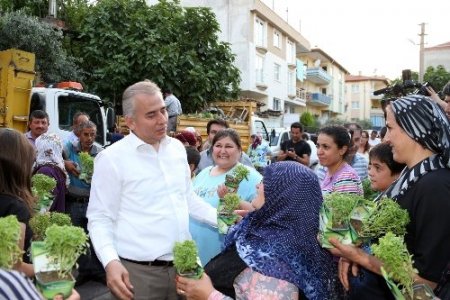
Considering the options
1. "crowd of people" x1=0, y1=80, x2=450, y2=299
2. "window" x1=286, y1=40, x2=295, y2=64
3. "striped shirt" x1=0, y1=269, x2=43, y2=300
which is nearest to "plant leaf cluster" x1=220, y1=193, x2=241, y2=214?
"crowd of people" x1=0, y1=80, x2=450, y2=299

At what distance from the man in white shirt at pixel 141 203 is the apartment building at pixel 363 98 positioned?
73197mm

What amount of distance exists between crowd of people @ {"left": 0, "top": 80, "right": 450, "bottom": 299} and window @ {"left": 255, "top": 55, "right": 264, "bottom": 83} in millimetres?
28637

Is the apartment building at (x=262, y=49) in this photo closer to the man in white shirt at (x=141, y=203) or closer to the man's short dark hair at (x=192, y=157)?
the man's short dark hair at (x=192, y=157)

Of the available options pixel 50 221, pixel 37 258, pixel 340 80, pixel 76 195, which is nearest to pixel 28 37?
pixel 76 195

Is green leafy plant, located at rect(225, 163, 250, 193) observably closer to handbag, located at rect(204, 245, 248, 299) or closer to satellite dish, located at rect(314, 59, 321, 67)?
handbag, located at rect(204, 245, 248, 299)

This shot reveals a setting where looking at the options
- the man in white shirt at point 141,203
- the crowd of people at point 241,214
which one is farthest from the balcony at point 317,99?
the man in white shirt at point 141,203

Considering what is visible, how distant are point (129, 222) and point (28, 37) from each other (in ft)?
41.7

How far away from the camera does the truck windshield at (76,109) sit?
930cm

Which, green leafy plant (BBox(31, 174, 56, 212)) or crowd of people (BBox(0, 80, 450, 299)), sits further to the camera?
green leafy plant (BBox(31, 174, 56, 212))

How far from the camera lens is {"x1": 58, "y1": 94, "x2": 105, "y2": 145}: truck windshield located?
930cm

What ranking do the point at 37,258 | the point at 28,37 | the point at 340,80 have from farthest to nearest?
1. the point at 340,80
2. the point at 28,37
3. the point at 37,258

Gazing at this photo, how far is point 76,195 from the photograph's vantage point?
5.67 m

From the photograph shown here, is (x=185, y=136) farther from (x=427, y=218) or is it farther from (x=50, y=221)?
(x=427, y=218)

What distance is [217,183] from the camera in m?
4.25
